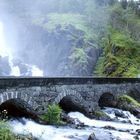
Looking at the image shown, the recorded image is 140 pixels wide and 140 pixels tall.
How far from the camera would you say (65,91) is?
4184 centimetres

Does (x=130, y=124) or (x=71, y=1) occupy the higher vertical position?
(x=71, y=1)

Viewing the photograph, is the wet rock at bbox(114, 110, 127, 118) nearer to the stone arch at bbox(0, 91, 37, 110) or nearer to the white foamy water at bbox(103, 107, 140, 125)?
the white foamy water at bbox(103, 107, 140, 125)

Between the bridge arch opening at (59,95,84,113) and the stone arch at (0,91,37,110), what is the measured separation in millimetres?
9547

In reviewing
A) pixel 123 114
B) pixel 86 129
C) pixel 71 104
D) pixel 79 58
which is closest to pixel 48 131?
pixel 86 129

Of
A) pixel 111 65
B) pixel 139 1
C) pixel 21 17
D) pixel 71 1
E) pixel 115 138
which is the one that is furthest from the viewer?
pixel 139 1

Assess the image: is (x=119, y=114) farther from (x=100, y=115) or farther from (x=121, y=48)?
(x=121, y=48)

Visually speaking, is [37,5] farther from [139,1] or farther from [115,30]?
[139,1]

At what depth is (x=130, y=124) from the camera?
44875 mm

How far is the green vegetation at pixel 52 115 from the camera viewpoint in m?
36.8

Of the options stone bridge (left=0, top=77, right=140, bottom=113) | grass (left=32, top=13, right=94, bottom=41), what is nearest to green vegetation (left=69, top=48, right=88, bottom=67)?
grass (left=32, top=13, right=94, bottom=41)

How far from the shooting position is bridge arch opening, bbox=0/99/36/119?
1397 inches

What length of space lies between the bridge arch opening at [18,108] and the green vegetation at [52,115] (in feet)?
3.95

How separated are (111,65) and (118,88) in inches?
1362

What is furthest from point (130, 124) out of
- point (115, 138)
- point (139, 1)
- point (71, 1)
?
point (139, 1)
